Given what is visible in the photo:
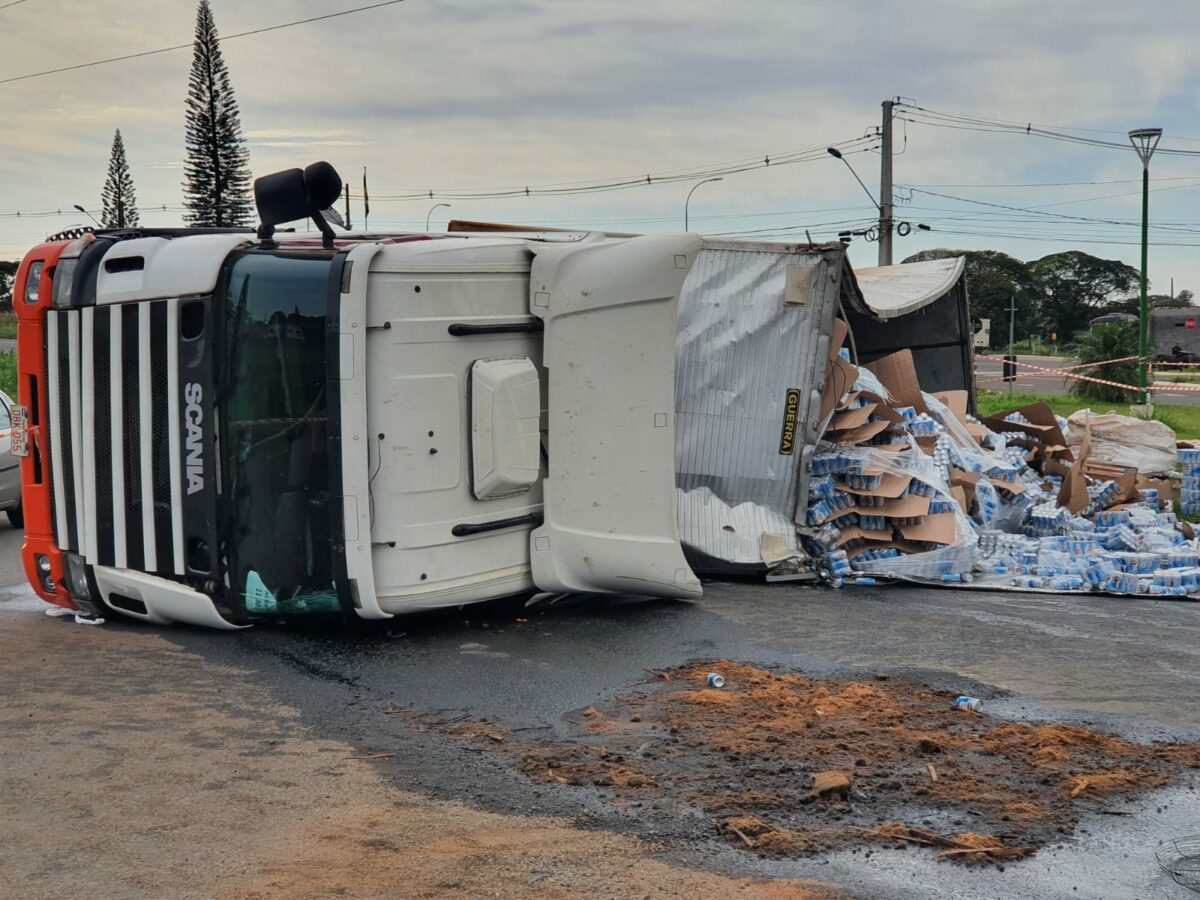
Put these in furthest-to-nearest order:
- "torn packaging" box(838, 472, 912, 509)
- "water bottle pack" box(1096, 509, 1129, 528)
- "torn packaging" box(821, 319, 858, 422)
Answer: "water bottle pack" box(1096, 509, 1129, 528)
"torn packaging" box(821, 319, 858, 422)
"torn packaging" box(838, 472, 912, 509)

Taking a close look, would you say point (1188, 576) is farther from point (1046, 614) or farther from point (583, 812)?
point (583, 812)

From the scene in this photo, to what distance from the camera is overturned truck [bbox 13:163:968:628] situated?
234 inches

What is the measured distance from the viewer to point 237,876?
376 centimetres

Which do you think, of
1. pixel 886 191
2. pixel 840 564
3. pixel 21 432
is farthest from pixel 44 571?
pixel 886 191

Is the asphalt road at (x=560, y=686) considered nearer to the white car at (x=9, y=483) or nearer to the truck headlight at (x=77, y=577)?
the truck headlight at (x=77, y=577)

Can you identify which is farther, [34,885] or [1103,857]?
[1103,857]

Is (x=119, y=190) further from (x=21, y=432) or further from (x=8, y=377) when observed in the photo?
(x=21, y=432)

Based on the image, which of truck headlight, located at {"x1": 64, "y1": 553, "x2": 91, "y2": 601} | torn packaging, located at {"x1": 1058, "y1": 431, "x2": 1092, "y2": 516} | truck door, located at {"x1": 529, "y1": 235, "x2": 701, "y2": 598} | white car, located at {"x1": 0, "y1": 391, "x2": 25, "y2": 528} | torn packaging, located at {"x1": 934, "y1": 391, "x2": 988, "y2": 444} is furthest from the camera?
torn packaging, located at {"x1": 934, "y1": 391, "x2": 988, "y2": 444}

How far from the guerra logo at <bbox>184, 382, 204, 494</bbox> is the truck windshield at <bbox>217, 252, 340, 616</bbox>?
12cm

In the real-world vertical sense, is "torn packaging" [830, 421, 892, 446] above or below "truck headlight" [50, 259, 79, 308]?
below

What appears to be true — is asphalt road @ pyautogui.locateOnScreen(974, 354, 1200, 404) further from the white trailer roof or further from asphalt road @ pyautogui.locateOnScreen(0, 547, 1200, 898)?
asphalt road @ pyautogui.locateOnScreen(0, 547, 1200, 898)

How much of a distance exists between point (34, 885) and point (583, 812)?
1731 millimetres

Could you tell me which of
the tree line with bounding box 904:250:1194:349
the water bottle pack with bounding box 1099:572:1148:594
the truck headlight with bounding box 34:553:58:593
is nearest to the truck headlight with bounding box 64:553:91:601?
the truck headlight with bounding box 34:553:58:593

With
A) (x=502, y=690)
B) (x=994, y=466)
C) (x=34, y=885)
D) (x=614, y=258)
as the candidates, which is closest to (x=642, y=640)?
(x=502, y=690)
